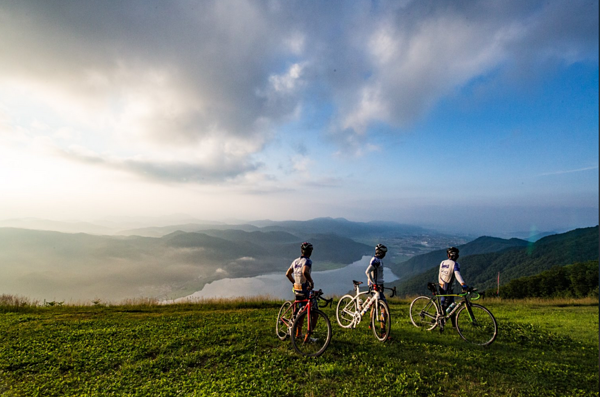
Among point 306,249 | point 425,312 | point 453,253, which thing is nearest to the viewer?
point 306,249

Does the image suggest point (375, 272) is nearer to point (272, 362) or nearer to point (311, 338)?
point (311, 338)

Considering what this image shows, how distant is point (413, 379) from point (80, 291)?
215318 mm

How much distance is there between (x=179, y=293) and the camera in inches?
6427

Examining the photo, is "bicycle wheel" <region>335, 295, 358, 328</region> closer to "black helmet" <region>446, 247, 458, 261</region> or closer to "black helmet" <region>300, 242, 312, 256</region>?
"black helmet" <region>300, 242, 312, 256</region>

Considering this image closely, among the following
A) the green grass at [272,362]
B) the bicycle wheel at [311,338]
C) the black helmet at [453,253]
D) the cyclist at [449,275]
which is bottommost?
the green grass at [272,362]

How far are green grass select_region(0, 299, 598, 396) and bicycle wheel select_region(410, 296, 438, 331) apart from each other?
427 millimetres

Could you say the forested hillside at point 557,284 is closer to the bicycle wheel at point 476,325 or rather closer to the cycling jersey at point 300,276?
the bicycle wheel at point 476,325

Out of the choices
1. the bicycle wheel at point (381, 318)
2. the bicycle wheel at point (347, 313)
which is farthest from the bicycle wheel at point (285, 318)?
the bicycle wheel at point (381, 318)

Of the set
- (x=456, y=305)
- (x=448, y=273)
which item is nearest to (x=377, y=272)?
(x=448, y=273)

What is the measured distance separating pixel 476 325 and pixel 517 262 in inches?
5643

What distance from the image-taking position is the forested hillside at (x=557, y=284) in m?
36.4

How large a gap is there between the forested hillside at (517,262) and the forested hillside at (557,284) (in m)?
49.4

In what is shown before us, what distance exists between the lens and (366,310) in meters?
8.88

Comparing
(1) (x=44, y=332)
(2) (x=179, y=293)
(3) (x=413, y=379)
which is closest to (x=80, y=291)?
(2) (x=179, y=293)
